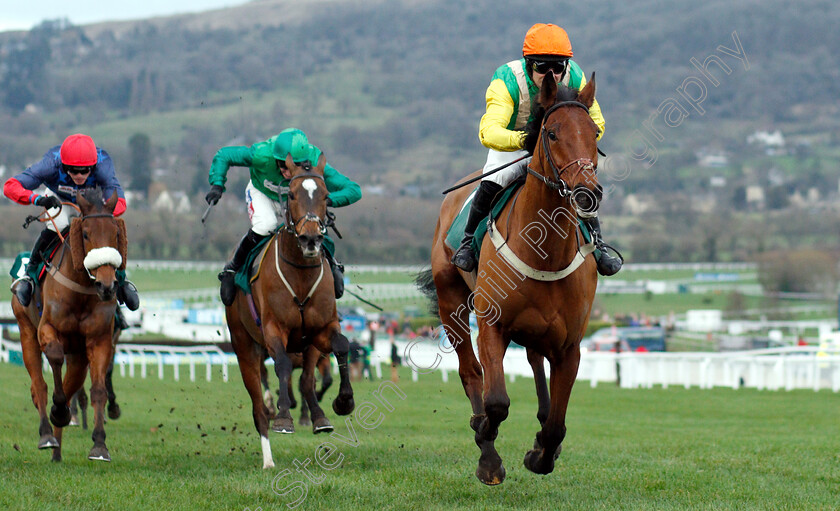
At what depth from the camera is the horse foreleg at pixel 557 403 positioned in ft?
20.4

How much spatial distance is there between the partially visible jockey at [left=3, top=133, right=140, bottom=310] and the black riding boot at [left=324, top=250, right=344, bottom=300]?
1528 mm

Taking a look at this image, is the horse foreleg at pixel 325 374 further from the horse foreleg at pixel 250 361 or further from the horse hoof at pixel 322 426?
the horse hoof at pixel 322 426

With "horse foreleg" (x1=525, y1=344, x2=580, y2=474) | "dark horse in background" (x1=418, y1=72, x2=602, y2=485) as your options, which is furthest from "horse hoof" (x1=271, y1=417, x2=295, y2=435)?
"horse foreleg" (x1=525, y1=344, x2=580, y2=474)

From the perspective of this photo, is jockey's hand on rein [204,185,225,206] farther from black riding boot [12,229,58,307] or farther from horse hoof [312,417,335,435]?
horse hoof [312,417,335,435]

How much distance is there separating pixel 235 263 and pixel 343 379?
151cm

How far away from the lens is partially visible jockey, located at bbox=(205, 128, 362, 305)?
28.0 feet

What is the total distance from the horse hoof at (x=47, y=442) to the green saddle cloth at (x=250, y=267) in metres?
1.83

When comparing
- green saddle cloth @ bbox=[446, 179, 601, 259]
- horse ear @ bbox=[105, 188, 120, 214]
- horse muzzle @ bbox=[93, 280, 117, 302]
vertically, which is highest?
horse ear @ bbox=[105, 188, 120, 214]

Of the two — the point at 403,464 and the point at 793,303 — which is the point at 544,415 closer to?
the point at 403,464

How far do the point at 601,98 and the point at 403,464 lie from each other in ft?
556

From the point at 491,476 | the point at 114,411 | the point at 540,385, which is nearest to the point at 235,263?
the point at 540,385

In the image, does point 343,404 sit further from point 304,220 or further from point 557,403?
point 557,403

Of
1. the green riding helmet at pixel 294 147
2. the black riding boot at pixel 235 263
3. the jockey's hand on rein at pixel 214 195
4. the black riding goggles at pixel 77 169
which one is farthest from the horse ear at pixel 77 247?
the green riding helmet at pixel 294 147

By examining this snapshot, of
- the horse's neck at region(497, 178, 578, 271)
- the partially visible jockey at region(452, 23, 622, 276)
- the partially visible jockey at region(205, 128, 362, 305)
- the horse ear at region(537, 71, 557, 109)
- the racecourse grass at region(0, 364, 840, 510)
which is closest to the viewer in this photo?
the horse ear at region(537, 71, 557, 109)
